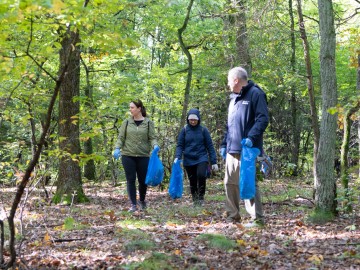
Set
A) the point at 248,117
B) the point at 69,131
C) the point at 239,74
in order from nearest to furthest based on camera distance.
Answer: the point at 248,117
the point at 239,74
the point at 69,131

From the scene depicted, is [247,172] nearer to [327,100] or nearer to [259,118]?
[259,118]

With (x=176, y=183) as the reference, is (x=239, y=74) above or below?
above

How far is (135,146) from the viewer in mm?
7629

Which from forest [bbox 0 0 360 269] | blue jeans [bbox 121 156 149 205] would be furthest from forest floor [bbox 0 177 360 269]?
blue jeans [bbox 121 156 149 205]

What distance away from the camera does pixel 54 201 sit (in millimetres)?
8828

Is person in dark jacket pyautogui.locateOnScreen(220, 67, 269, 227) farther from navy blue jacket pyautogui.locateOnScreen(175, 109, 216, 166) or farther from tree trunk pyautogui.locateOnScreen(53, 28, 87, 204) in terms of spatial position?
tree trunk pyautogui.locateOnScreen(53, 28, 87, 204)

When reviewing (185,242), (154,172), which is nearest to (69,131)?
(154,172)

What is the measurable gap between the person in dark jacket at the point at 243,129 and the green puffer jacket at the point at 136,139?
6.51 feet

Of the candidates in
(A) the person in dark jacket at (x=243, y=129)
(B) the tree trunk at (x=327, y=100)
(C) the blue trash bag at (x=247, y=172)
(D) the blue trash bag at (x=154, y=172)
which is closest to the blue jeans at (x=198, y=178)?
(D) the blue trash bag at (x=154, y=172)

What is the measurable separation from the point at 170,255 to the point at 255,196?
78.1 inches

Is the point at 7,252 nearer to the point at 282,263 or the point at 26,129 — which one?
the point at 282,263

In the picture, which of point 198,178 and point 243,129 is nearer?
point 243,129

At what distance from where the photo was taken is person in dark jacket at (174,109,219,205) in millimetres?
8211

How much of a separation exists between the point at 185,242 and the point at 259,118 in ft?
6.16
